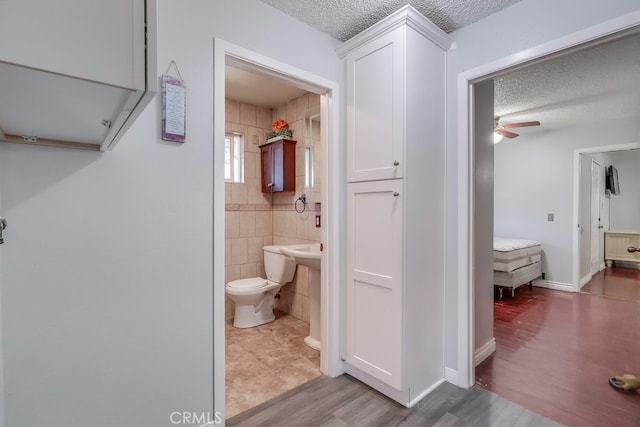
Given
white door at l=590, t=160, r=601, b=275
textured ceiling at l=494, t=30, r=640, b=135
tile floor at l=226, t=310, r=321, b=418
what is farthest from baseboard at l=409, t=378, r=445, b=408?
white door at l=590, t=160, r=601, b=275

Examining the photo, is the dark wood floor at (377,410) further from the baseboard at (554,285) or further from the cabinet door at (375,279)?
the baseboard at (554,285)

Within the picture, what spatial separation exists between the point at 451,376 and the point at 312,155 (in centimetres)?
227

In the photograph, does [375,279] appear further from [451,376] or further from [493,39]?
[493,39]

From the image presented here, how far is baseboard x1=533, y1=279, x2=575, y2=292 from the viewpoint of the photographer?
4527 mm

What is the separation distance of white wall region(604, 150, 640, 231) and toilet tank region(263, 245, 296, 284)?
6.81m

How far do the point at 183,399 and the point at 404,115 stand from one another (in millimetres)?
1904

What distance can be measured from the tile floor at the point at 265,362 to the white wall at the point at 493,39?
3.54ft

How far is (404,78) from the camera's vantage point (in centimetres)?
178

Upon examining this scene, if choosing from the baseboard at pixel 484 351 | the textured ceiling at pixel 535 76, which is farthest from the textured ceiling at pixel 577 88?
the baseboard at pixel 484 351

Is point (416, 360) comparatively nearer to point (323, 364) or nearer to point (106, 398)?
point (323, 364)

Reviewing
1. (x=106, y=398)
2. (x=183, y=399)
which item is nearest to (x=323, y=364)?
(x=183, y=399)

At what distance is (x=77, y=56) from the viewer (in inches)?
23.4

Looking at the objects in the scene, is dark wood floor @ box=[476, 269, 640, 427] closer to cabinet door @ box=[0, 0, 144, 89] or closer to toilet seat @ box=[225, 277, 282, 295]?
toilet seat @ box=[225, 277, 282, 295]

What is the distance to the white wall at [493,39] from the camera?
157 cm
